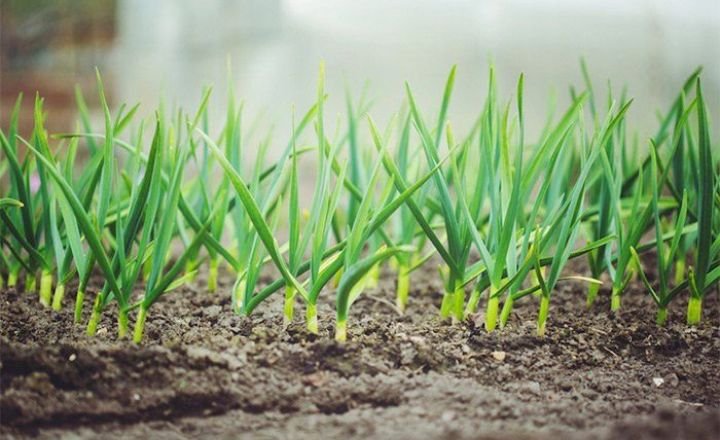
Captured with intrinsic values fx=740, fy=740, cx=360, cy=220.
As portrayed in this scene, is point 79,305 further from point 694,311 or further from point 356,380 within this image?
point 694,311

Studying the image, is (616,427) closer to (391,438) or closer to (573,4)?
(391,438)

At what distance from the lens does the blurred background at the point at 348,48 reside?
2.46 metres

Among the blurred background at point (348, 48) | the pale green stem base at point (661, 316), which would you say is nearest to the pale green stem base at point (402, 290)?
the pale green stem base at point (661, 316)

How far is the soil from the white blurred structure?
1582 millimetres

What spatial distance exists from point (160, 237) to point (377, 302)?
0.46m

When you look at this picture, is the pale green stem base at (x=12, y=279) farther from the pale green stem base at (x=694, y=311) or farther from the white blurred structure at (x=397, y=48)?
the white blurred structure at (x=397, y=48)

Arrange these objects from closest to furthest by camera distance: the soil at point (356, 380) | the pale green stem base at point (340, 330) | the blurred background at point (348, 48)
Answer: the soil at point (356, 380)
the pale green stem base at point (340, 330)
the blurred background at point (348, 48)

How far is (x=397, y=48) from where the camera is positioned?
9.19ft

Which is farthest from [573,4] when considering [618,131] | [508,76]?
[618,131]

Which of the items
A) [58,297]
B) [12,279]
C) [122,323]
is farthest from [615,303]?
[12,279]

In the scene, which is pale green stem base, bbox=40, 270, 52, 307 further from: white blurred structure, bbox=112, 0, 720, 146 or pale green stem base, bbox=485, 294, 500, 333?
white blurred structure, bbox=112, 0, 720, 146

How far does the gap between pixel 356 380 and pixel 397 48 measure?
2134 millimetres

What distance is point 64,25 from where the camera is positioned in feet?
8.45

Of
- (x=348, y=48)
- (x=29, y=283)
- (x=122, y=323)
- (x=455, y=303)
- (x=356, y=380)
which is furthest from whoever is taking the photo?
(x=348, y=48)
